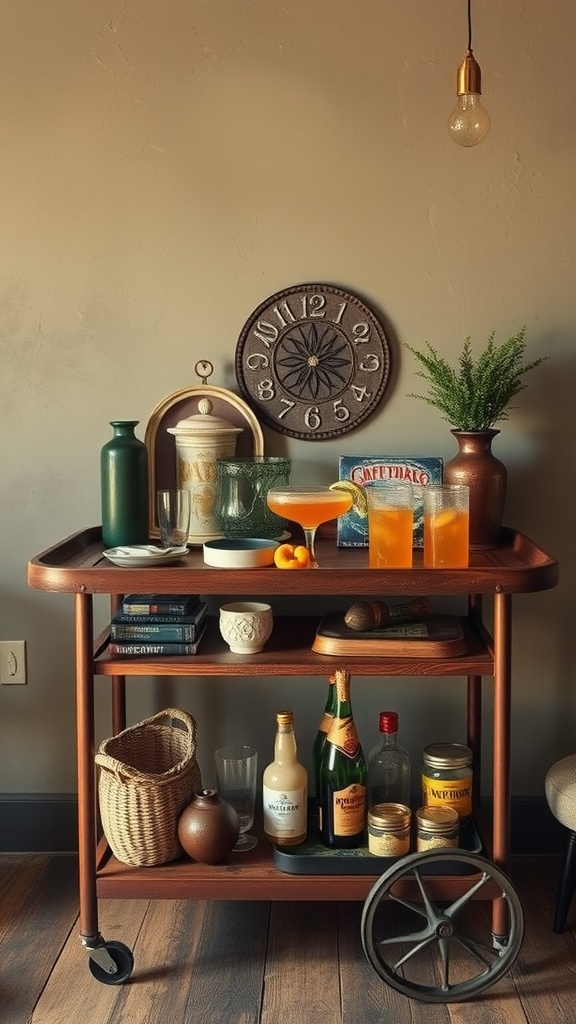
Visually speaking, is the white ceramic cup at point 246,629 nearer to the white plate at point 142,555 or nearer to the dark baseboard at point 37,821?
the white plate at point 142,555

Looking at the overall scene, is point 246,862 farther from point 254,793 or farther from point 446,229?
point 446,229

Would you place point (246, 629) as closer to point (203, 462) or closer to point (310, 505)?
point (310, 505)

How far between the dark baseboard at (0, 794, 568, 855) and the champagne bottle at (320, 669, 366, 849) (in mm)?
590

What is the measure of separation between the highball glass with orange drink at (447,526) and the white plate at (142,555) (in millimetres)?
490

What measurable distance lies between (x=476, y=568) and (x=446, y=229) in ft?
2.75

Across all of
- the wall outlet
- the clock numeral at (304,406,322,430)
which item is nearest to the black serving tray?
the wall outlet

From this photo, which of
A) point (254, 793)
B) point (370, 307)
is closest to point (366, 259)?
point (370, 307)

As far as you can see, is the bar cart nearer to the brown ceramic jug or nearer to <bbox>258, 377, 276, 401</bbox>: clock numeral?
the brown ceramic jug

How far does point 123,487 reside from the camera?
2.23 meters

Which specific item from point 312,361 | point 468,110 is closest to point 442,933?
point 312,361

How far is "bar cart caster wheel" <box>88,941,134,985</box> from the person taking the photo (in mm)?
2053

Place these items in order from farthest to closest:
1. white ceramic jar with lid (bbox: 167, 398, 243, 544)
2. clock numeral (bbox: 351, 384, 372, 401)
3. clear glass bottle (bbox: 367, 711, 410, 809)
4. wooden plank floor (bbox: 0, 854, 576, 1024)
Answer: clock numeral (bbox: 351, 384, 372, 401) → white ceramic jar with lid (bbox: 167, 398, 243, 544) → clear glass bottle (bbox: 367, 711, 410, 809) → wooden plank floor (bbox: 0, 854, 576, 1024)

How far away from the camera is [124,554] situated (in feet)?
6.76

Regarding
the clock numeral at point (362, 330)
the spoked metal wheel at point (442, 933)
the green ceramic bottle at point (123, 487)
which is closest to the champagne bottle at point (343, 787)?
the spoked metal wheel at point (442, 933)
